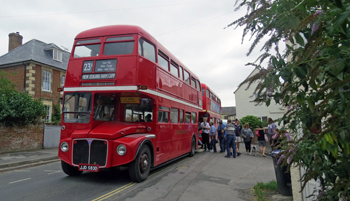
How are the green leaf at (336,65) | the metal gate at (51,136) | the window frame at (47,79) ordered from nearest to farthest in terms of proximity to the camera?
the green leaf at (336,65) < the metal gate at (51,136) < the window frame at (47,79)

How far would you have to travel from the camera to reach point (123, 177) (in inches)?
277

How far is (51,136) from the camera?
52.0 ft

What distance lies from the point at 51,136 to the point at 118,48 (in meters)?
11.9

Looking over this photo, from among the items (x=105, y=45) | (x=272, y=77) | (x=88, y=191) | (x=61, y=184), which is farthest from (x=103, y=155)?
(x=272, y=77)

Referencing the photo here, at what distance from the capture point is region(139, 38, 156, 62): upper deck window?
6.94 meters

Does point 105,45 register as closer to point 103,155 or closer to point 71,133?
point 71,133

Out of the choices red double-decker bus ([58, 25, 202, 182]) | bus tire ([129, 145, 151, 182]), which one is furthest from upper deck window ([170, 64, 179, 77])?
bus tire ([129, 145, 151, 182])

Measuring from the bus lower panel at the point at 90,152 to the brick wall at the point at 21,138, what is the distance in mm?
9071

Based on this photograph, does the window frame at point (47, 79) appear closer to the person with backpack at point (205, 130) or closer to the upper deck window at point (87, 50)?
the person with backpack at point (205, 130)

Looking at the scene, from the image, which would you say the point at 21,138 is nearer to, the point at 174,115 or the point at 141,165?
the point at 174,115

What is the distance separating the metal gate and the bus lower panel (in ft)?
35.3

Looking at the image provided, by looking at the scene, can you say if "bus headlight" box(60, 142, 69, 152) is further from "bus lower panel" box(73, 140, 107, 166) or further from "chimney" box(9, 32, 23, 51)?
"chimney" box(9, 32, 23, 51)

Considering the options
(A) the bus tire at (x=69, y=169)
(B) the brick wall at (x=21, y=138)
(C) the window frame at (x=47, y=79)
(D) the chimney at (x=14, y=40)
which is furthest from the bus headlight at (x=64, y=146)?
(D) the chimney at (x=14, y=40)

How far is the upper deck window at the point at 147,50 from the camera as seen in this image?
6936mm
